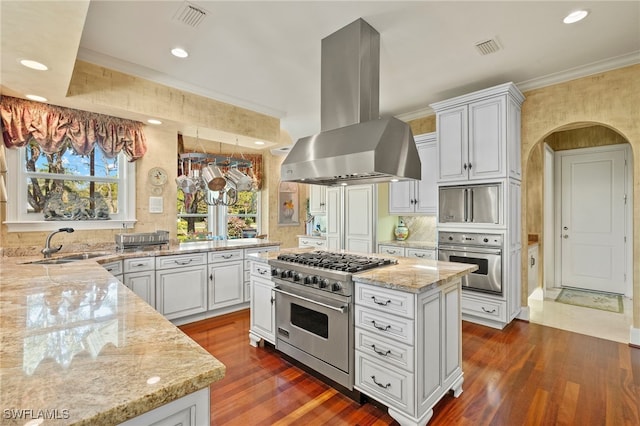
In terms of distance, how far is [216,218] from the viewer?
5.76 m

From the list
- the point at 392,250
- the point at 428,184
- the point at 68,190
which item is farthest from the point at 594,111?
the point at 68,190

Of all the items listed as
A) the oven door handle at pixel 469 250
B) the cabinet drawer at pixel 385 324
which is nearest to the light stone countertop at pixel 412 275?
the cabinet drawer at pixel 385 324

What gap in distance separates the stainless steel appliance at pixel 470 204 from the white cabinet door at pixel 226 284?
2.66 metres

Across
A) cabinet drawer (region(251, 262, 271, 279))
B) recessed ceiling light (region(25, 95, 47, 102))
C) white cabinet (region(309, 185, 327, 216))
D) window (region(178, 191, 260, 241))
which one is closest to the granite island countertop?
cabinet drawer (region(251, 262, 271, 279))

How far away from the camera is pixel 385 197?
4.75 m

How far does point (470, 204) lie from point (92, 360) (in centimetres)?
363

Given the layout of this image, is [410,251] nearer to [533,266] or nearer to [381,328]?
[533,266]

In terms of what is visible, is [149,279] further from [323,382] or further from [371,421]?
[371,421]

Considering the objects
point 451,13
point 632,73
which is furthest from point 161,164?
point 632,73

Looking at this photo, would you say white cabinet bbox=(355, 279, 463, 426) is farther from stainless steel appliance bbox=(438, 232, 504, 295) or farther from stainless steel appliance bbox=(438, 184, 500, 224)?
stainless steel appliance bbox=(438, 184, 500, 224)

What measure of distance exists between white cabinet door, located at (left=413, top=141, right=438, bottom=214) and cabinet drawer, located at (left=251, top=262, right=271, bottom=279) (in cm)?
242

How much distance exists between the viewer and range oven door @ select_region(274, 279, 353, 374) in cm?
211

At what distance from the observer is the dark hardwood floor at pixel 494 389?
1.92 meters

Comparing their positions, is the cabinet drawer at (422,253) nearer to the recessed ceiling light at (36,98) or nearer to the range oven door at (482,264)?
the range oven door at (482,264)
